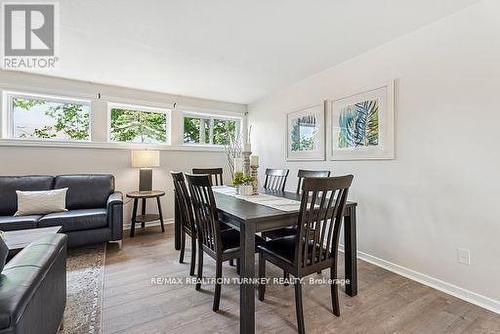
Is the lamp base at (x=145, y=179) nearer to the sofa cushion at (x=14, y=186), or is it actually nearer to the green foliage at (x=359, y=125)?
the sofa cushion at (x=14, y=186)

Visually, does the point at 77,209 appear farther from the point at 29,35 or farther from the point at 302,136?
the point at 302,136

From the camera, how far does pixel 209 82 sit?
143 inches

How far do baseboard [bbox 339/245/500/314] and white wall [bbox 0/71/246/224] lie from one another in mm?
3046

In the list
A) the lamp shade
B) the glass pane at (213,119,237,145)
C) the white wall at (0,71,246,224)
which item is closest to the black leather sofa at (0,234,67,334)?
the lamp shade

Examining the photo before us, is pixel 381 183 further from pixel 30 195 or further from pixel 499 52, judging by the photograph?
pixel 30 195

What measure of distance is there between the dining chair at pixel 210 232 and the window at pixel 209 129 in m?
2.67

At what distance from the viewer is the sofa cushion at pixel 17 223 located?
8.04 feet

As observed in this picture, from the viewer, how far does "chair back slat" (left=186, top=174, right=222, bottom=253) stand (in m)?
1.78

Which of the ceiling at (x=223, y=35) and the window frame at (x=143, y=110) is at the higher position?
the ceiling at (x=223, y=35)

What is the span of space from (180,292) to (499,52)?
3077mm

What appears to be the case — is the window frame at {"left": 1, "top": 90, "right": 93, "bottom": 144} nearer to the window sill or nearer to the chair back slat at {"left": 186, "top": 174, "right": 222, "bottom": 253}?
the window sill

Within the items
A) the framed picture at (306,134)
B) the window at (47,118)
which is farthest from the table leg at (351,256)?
the window at (47,118)

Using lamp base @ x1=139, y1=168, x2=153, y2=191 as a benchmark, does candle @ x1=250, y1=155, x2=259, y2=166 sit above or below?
above

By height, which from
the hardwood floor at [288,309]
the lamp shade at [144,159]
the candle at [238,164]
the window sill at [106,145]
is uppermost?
the window sill at [106,145]
